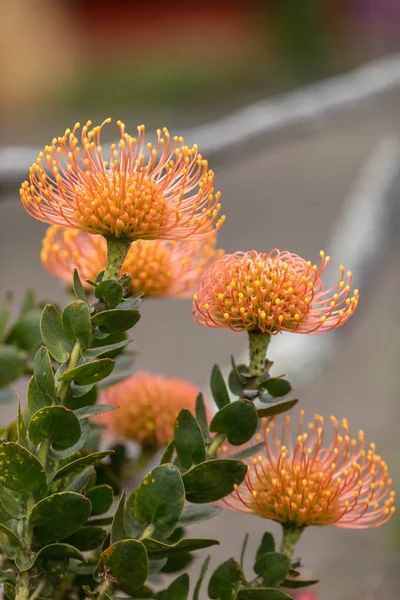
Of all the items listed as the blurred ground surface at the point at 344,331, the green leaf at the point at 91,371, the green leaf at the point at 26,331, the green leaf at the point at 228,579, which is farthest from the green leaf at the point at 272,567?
the blurred ground surface at the point at 344,331

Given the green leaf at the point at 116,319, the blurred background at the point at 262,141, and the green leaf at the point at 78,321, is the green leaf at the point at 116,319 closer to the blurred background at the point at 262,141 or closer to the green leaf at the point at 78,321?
the green leaf at the point at 78,321

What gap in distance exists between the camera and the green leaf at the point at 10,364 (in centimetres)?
55

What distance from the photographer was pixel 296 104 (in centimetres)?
154

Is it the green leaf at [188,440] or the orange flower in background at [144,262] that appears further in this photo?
the orange flower in background at [144,262]

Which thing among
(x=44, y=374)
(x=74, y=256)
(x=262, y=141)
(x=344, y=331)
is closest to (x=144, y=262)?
(x=74, y=256)

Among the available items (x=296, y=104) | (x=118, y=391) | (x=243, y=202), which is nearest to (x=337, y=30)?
(x=243, y=202)

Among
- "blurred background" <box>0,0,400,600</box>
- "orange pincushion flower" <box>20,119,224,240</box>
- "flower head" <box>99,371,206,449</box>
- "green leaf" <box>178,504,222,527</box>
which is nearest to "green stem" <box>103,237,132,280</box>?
"orange pincushion flower" <box>20,119,224,240</box>

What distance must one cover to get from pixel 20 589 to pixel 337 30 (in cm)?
755

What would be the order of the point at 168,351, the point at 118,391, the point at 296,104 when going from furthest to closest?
the point at 168,351 < the point at 296,104 < the point at 118,391

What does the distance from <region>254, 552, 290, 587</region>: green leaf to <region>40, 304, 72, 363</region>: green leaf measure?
128mm

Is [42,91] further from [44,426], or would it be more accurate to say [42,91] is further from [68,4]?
[44,426]

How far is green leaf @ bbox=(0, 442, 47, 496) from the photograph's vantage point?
358 millimetres

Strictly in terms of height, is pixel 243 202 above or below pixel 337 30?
below

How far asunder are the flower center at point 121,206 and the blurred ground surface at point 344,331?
0.68 m
